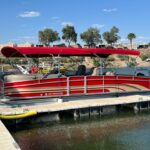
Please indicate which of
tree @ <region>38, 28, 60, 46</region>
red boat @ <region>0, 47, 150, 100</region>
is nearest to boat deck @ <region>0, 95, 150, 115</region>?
red boat @ <region>0, 47, 150, 100</region>

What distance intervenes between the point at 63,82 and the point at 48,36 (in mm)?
80813

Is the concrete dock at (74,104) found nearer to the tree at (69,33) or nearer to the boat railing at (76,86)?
the boat railing at (76,86)

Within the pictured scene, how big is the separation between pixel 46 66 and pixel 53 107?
8.52 m

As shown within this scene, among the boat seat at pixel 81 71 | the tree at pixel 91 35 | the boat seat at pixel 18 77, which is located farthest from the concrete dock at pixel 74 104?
the tree at pixel 91 35

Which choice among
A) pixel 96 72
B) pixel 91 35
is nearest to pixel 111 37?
pixel 91 35

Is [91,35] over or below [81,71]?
over

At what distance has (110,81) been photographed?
20109 mm

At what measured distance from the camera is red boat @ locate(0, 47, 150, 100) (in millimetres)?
18422

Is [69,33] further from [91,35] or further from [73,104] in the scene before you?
[73,104]

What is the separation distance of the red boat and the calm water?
1863 millimetres

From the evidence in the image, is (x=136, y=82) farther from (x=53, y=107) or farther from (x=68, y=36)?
(x=68, y=36)

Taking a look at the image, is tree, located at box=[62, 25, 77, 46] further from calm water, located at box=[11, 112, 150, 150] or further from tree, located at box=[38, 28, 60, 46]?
calm water, located at box=[11, 112, 150, 150]

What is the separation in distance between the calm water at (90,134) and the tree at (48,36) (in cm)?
8024

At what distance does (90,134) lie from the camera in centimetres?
1561
